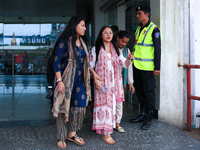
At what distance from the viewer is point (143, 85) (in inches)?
155

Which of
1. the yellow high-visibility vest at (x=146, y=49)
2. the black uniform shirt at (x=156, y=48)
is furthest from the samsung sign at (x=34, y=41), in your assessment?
the black uniform shirt at (x=156, y=48)

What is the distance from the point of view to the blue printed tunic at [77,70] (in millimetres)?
2922

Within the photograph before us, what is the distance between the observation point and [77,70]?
3.01m

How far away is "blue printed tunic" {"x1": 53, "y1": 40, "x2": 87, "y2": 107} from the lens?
2.92m

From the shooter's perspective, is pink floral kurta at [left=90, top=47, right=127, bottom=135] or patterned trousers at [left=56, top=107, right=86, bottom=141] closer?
patterned trousers at [left=56, top=107, right=86, bottom=141]

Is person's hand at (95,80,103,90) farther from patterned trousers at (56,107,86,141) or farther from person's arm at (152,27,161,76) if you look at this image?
person's arm at (152,27,161,76)

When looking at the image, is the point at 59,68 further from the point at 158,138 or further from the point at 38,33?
the point at 38,33

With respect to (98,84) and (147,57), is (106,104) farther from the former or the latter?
(147,57)

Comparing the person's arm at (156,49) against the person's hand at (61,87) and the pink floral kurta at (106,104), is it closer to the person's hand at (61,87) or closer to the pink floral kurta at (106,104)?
the pink floral kurta at (106,104)

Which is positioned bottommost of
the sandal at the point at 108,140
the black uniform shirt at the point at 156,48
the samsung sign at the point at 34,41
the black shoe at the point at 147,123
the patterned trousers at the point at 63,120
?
the sandal at the point at 108,140

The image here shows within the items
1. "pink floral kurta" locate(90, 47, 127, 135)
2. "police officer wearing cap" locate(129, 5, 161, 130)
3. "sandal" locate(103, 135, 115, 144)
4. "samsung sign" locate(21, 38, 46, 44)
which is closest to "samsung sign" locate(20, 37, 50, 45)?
"samsung sign" locate(21, 38, 46, 44)

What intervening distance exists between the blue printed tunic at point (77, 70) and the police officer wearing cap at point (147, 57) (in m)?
1.19

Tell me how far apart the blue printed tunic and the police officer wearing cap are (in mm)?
1188

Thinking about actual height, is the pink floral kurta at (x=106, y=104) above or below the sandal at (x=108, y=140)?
above
